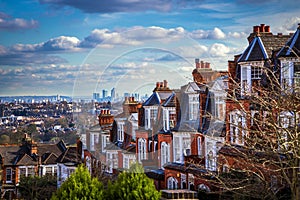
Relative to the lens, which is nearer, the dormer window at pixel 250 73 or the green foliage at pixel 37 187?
the dormer window at pixel 250 73

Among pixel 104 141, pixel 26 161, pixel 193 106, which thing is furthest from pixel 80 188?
pixel 26 161

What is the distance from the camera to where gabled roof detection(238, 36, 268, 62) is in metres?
16.1

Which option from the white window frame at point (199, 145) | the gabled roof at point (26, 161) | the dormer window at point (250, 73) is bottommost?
the gabled roof at point (26, 161)

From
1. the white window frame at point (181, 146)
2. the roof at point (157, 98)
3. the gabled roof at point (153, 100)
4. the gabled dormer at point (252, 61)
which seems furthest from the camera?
the gabled roof at point (153, 100)

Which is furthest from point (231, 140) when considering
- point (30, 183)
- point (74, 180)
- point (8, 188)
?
point (8, 188)

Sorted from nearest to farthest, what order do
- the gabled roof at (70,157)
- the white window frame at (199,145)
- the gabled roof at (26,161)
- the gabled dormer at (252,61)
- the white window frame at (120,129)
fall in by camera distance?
the gabled dormer at (252,61)
the white window frame at (199,145)
the white window frame at (120,129)
the gabled roof at (70,157)
the gabled roof at (26,161)

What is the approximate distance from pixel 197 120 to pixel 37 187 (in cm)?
1322

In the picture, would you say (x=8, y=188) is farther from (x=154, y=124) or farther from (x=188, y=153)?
(x=188, y=153)

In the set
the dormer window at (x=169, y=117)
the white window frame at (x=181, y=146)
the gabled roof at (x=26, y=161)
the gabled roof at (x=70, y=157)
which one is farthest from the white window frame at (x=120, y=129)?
the gabled roof at (x=26, y=161)

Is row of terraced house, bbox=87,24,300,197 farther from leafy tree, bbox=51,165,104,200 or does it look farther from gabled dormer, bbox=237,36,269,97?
leafy tree, bbox=51,165,104,200

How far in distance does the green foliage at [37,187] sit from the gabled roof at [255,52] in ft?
52.1

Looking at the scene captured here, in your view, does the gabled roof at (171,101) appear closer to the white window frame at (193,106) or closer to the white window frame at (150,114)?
the white window frame at (150,114)

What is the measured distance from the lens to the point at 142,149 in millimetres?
22609

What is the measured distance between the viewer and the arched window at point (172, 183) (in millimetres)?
19219
